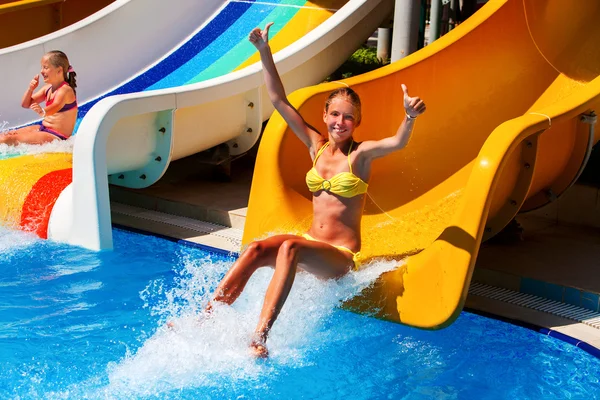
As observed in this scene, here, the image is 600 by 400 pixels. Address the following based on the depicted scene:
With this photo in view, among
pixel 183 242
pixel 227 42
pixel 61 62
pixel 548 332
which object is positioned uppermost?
pixel 227 42

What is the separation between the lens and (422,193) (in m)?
5.16

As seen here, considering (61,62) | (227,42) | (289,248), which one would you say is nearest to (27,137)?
(61,62)

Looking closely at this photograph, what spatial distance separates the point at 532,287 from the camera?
4625mm

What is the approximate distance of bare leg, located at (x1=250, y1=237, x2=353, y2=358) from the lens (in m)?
3.60

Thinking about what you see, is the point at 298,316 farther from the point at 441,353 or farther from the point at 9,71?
the point at 9,71

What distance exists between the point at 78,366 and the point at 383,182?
212 centimetres

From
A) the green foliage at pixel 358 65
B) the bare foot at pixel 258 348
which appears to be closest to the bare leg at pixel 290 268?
the bare foot at pixel 258 348

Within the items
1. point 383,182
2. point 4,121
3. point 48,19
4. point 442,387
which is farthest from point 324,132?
point 48,19

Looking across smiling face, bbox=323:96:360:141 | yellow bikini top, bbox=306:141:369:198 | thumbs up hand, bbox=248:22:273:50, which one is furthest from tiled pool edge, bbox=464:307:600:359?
thumbs up hand, bbox=248:22:273:50

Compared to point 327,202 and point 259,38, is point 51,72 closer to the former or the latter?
point 259,38

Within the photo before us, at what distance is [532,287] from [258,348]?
1.76 m

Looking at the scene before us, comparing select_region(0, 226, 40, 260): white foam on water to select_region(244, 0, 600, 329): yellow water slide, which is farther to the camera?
select_region(0, 226, 40, 260): white foam on water

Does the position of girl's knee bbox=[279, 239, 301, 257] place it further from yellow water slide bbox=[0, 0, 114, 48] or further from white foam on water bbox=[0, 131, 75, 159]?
yellow water slide bbox=[0, 0, 114, 48]

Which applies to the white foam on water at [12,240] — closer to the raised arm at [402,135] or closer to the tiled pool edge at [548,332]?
the raised arm at [402,135]
